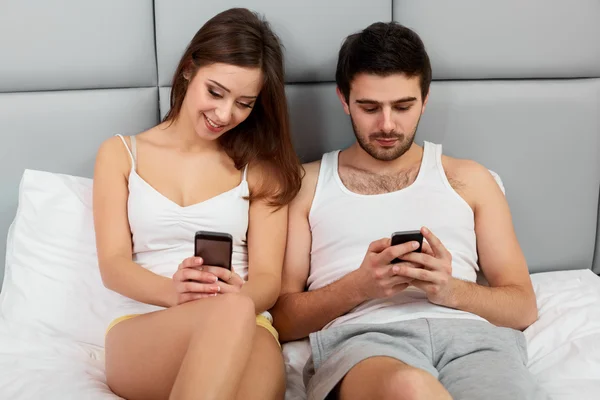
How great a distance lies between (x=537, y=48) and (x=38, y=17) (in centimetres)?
138

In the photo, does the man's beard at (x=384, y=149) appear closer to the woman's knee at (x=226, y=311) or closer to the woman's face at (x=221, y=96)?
the woman's face at (x=221, y=96)

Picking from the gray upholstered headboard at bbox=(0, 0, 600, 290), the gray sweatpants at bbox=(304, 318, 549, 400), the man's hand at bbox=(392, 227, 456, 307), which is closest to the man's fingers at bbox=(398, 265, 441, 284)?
the man's hand at bbox=(392, 227, 456, 307)

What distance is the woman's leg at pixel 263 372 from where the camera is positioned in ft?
3.99

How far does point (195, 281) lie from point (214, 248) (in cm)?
10

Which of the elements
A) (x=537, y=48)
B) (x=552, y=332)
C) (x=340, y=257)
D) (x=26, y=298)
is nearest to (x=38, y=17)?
(x=26, y=298)

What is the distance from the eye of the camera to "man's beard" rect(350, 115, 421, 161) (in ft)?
5.17

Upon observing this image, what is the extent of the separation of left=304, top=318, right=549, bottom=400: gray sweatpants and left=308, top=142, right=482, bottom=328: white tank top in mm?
126

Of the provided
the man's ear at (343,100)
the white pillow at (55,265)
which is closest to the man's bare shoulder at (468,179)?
the man's ear at (343,100)

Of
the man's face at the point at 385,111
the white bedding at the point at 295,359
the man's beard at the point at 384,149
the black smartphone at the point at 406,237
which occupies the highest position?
the man's face at the point at 385,111

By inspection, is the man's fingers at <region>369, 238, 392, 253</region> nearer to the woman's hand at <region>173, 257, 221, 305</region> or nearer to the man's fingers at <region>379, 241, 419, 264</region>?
the man's fingers at <region>379, 241, 419, 264</region>

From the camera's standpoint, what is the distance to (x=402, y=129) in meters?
1.57

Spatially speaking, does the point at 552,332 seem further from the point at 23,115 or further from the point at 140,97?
the point at 23,115

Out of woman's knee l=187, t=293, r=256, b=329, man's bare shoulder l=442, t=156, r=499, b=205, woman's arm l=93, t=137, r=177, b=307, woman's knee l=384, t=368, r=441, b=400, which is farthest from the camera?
man's bare shoulder l=442, t=156, r=499, b=205

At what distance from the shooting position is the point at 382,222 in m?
1.56
